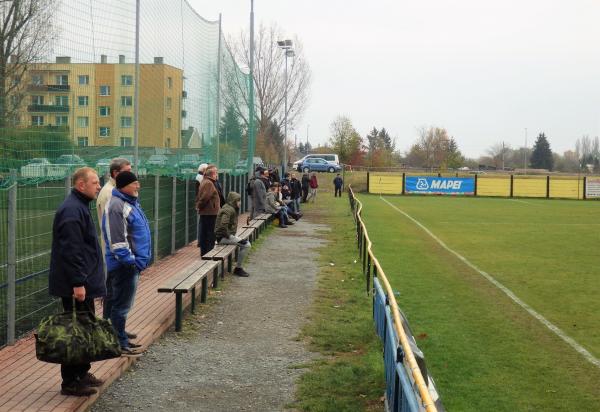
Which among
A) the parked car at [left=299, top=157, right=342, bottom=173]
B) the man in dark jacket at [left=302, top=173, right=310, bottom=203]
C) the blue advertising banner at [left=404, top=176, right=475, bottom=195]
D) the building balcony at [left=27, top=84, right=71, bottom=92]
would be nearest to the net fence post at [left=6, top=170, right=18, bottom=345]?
the building balcony at [left=27, top=84, right=71, bottom=92]

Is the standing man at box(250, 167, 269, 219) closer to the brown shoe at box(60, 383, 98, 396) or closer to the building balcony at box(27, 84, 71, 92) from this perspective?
the building balcony at box(27, 84, 71, 92)

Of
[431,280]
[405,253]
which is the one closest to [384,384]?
[431,280]

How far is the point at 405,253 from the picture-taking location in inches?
716

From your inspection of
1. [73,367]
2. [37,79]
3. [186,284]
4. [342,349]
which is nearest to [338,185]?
[186,284]

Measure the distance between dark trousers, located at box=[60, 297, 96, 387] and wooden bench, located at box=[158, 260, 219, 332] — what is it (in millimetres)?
2488

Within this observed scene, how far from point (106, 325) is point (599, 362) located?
206 inches

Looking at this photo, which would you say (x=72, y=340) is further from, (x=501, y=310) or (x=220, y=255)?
(x=501, y=310)

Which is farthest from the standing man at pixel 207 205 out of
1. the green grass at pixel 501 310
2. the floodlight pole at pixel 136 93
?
the green grass at pixel 501 310

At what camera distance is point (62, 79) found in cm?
818

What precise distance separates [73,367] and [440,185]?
158 ft

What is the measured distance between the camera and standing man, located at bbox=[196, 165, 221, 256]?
12961 millimetres

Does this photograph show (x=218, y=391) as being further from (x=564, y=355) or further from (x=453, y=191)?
(x=453, y=191)

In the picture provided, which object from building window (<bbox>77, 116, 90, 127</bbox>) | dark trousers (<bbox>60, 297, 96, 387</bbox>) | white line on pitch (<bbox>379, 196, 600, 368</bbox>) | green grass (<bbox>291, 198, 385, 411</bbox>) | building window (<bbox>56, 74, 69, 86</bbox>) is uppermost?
building window (<bbox>56, 74, 69, 86</bbox>)

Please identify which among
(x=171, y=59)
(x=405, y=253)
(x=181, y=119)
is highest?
(x=171, y=59)
